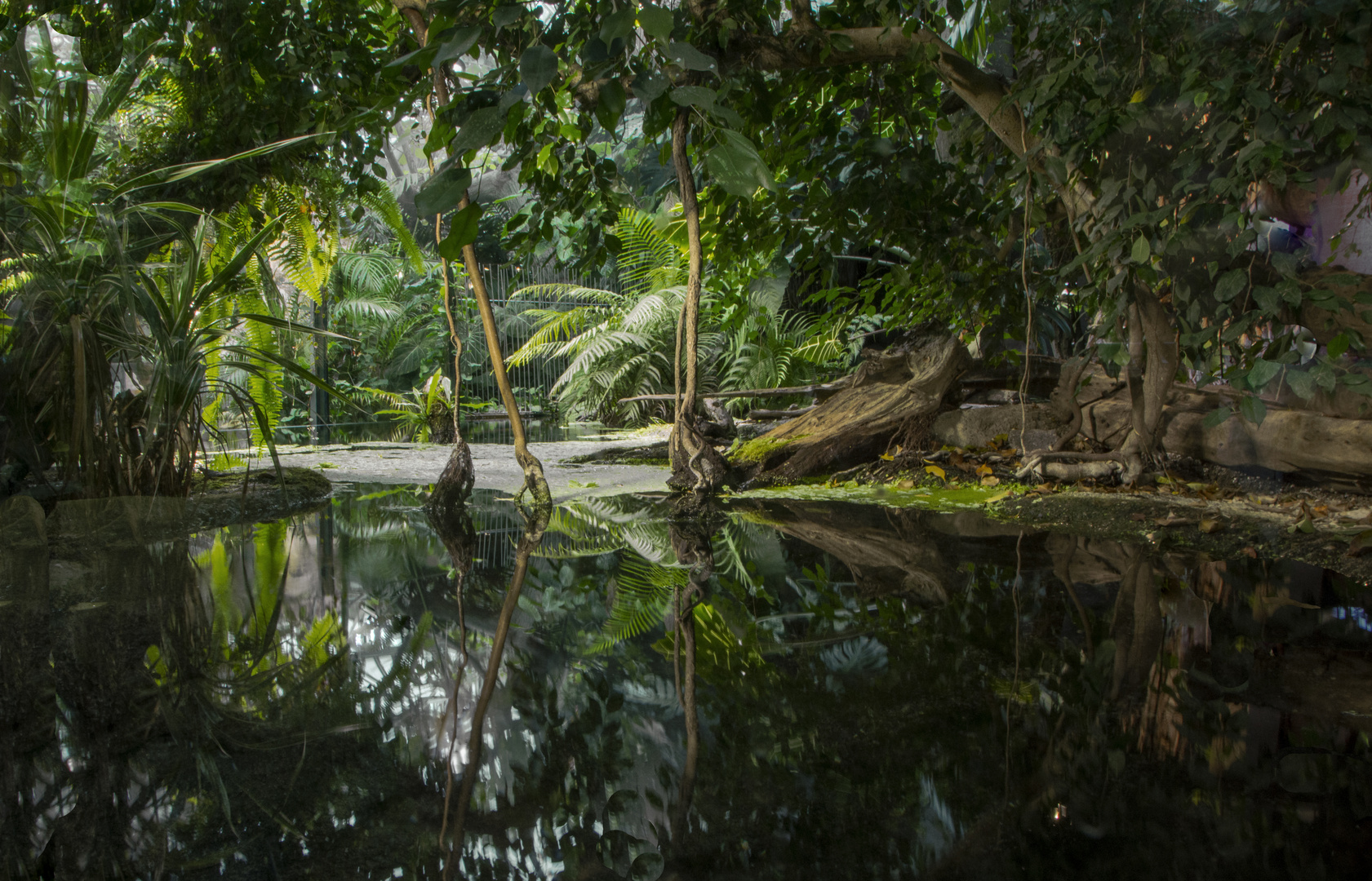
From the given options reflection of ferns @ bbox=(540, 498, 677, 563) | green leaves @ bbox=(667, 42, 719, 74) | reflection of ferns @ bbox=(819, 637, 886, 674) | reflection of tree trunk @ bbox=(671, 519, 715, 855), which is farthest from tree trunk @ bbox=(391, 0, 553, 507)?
green leaves @ bbox=(667, 42, 719, 74)

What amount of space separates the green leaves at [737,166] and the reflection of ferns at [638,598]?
0.67 m

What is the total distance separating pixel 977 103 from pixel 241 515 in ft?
8.41

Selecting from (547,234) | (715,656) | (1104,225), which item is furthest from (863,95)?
(715,656)

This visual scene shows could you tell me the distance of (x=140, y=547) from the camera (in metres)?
1.93

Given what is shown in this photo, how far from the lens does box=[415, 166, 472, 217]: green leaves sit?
2.43 ft

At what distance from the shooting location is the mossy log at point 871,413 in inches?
130

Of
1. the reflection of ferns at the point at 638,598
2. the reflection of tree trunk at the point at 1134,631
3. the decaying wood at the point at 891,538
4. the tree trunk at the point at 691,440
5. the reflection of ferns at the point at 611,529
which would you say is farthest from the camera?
the tree trunk at the point at 691,440

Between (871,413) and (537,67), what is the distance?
2849mm

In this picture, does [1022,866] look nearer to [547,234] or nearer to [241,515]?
[547,234]

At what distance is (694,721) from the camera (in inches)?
35.1

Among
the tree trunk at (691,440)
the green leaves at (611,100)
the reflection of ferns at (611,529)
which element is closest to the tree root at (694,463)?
the tree trunk at (691,440)

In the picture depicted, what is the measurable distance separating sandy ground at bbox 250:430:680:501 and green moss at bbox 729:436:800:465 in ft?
1.04

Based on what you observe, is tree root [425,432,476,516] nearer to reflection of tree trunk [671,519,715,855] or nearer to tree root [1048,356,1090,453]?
reflection of tree trunk [671,519,715,855]

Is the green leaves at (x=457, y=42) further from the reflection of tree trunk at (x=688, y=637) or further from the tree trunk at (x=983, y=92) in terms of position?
the tree trunk at (x=983, y=92)
